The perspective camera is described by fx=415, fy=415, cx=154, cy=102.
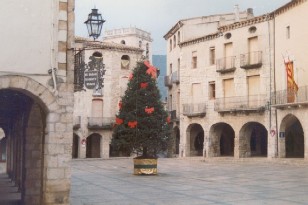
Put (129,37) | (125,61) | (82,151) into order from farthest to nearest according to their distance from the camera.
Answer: (129,37)
(125,61)
(82,151)

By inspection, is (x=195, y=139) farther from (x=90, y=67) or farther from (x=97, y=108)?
(x=90, y=67)

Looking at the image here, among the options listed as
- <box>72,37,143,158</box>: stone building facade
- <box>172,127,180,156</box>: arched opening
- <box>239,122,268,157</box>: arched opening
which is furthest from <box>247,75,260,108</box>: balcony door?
<box>72,37,143,158</box>: stone building facade

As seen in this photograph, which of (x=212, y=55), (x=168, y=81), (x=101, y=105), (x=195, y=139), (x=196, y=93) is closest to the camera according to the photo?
(x=212, y=55)

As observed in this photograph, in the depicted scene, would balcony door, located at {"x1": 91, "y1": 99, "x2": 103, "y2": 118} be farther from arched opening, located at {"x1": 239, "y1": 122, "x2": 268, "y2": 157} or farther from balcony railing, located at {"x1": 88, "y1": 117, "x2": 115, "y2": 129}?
arched opening, located at {"x1": 239, "y1": 122, "x2": 268, "y2": 157}

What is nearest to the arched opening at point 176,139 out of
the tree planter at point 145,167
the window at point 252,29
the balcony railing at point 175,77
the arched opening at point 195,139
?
the arched opening at point 195,139

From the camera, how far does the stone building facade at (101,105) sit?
1655 inches

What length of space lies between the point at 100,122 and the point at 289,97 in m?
20.7

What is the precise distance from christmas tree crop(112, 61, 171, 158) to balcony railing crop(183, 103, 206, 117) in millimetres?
14565

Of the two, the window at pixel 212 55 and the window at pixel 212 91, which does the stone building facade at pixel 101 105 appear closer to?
the window at pixel 212 55

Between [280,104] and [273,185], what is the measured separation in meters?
13.9

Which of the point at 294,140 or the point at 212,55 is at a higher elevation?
the point at 212,55

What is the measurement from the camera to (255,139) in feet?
115

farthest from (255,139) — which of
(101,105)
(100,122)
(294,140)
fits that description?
(101,105)

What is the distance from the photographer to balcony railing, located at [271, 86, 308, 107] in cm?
2675
